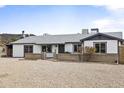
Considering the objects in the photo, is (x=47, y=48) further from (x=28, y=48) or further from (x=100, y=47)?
(x=100, y=47)

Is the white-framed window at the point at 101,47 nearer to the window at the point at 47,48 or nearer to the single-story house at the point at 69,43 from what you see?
the single-story house at the point at 69,43

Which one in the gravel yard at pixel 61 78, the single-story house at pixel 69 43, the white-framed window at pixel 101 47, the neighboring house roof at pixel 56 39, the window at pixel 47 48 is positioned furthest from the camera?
the window at pixel 47 48

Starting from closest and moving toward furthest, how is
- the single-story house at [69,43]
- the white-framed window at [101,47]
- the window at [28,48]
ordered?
the single-story house at [69,43]
the white-framed window at [101,47]
the window at [28,48]

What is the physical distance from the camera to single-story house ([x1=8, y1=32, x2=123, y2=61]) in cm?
2773

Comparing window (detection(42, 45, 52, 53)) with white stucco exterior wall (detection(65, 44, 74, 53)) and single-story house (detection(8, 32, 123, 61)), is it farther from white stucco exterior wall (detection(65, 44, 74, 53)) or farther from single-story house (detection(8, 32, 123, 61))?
white stucco exterior wall (detection(65, 44, 74, 53))

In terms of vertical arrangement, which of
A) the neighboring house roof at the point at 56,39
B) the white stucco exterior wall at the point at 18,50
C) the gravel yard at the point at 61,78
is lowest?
the gravel yard at the point at 61,78

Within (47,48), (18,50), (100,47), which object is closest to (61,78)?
(100,47)

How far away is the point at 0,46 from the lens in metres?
44.4

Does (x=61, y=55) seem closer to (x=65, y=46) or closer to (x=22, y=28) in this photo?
(x=65, y=46)

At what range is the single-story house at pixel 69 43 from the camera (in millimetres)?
27734

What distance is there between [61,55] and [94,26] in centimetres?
1201

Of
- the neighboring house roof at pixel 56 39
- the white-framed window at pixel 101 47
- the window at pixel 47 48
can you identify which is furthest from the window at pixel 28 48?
the white-framed window at pixel 101 47

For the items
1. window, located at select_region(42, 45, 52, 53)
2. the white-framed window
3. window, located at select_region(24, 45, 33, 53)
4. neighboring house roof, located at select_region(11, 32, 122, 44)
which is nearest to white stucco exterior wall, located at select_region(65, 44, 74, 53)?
neighboring house roof, located at select_region(11, 32, 122, 44)
